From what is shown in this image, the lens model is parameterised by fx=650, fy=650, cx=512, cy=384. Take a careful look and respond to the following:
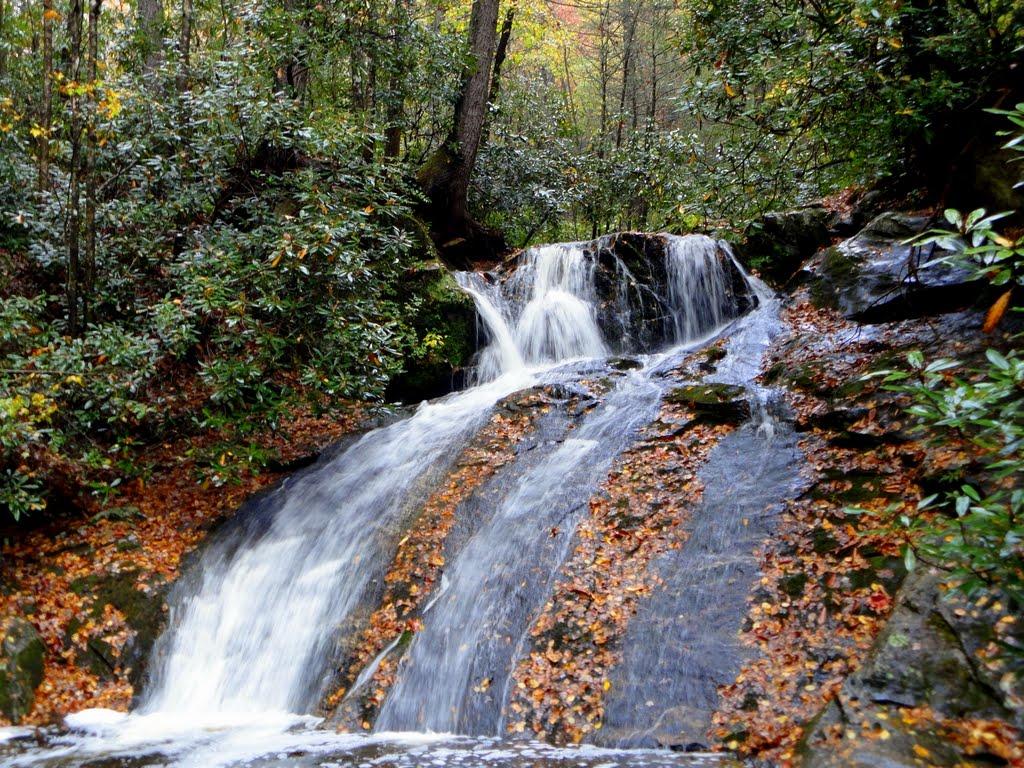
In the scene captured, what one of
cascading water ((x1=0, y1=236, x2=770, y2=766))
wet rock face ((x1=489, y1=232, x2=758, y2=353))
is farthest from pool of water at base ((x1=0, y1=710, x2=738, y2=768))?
wet rock face ((x1=489, y1=232, x2=758, y2=353))

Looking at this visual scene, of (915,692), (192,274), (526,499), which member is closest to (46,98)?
(192,274)

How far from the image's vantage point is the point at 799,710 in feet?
13.1

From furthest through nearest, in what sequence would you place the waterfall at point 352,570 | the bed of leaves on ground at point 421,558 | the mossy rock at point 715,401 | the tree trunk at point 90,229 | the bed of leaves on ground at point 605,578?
the mossy rock at point 715,401
the tree trunk at point 90,229
the waterfall at point 352,570
the bed of leaves on ground at point 421,558
the bed of leaves on ground at point 605,578

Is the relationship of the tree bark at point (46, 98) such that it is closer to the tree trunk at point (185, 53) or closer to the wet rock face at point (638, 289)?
the tree trunk at point (185, 53)

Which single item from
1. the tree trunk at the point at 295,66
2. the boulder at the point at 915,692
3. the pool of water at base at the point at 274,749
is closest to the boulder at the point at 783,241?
the tree trunk at the point at 295,66

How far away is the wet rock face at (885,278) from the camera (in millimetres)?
7555

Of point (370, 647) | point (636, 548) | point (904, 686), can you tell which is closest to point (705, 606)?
point (636, 548)

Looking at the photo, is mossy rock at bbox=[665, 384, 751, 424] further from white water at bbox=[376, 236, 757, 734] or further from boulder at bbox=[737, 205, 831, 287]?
boulder at bbox=[737, 205, 831, 287]

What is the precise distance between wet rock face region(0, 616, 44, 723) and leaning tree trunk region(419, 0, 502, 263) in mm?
9381

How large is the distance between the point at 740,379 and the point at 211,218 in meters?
7.35

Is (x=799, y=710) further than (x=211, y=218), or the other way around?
(x=211, y=218)

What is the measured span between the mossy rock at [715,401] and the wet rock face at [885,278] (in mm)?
2087

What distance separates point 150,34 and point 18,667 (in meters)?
10.3

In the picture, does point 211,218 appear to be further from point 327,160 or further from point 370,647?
point 370,647
